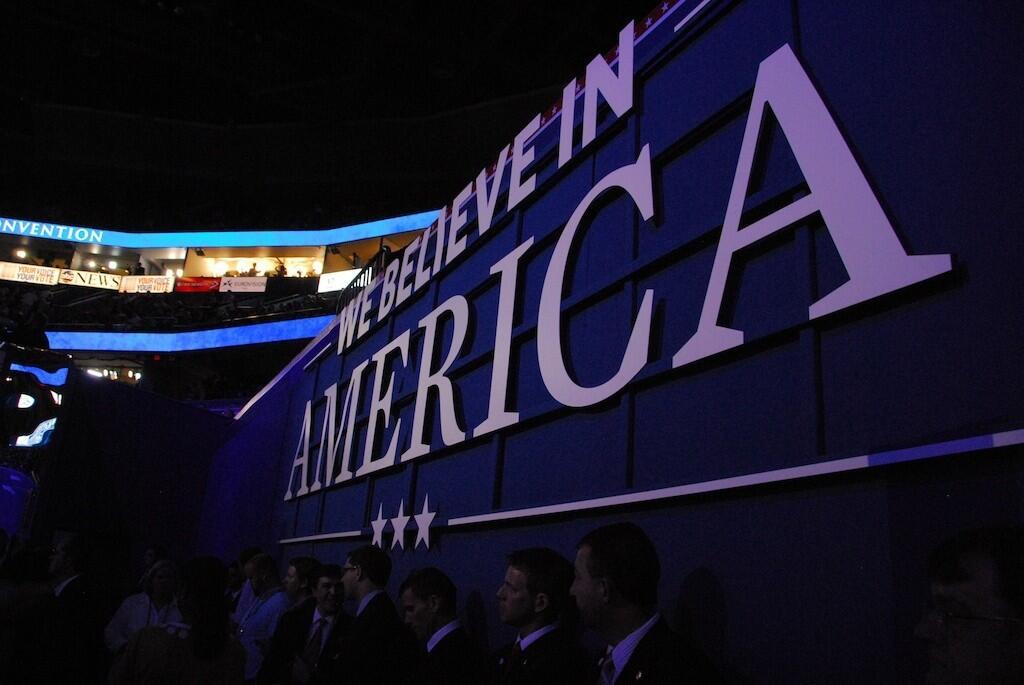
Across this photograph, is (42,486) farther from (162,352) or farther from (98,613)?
(162,352)

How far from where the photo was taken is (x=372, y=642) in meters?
3.81

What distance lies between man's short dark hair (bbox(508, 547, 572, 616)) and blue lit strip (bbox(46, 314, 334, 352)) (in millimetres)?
18016

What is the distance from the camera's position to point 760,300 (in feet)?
8.14

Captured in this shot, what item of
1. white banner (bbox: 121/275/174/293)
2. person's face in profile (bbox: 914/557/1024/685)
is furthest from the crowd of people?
white banner (bbox: 121/275/174/293)

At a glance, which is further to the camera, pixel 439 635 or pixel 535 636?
pixel 439 635

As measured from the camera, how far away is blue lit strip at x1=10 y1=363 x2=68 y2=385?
6.84 meters

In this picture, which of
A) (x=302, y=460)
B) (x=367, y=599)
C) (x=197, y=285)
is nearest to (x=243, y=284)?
(x=197, y=285)

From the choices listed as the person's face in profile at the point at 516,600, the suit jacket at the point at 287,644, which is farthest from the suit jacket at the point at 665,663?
the suit jacket at the point at 287,644

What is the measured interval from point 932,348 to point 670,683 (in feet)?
3.76

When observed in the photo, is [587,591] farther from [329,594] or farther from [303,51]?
[303,51]

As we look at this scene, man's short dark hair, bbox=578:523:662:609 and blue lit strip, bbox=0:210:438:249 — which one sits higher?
blue lit strip, bbox=0:210:438:249

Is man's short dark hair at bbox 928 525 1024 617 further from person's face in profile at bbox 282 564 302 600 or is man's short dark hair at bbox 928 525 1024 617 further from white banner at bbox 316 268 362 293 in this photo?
white banner at bbox 316 268 362 293

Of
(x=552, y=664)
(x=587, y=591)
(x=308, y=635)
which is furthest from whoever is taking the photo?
(x=308, y=635)

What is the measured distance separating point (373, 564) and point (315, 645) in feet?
3.14
